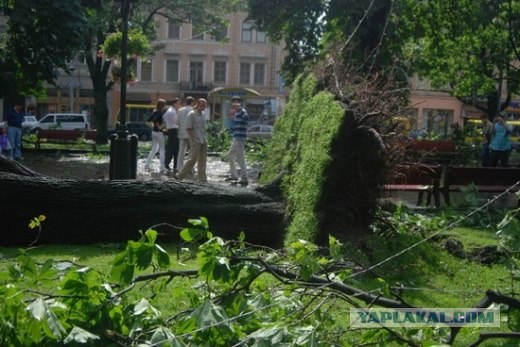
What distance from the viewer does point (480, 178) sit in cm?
1248

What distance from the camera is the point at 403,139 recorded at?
7734 millimetres

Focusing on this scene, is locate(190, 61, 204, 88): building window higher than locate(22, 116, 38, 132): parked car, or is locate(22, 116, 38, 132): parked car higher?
locate(190, 61, 204, 88): building window

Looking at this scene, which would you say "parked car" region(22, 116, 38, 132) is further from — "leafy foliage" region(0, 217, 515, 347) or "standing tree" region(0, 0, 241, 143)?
"leafy foliage" region(0, 217, 515, 347)

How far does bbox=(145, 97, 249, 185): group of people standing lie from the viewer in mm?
14109

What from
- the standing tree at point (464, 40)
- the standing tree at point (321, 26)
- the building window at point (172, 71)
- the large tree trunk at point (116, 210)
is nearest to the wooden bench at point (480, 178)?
the large tree trunk at point (116, 210)

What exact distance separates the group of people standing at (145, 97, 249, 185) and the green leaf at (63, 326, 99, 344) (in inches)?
421

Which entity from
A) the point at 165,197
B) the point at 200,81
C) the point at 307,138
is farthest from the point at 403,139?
the point at 200,81

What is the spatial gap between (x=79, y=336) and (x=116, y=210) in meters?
5.19

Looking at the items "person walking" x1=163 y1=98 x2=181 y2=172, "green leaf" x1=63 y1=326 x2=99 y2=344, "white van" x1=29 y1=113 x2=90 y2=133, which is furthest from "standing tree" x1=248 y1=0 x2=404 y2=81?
"white van" x1=29 y1=113 x2=90 y2=133

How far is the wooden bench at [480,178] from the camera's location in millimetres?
12078

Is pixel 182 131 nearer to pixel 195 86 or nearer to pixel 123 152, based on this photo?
pixel 123 152

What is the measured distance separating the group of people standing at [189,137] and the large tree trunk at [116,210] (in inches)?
215

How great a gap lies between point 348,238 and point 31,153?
19735 mm

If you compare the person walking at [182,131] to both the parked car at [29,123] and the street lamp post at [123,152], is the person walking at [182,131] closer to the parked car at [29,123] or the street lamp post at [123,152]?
the street lamp post at [123,152]
